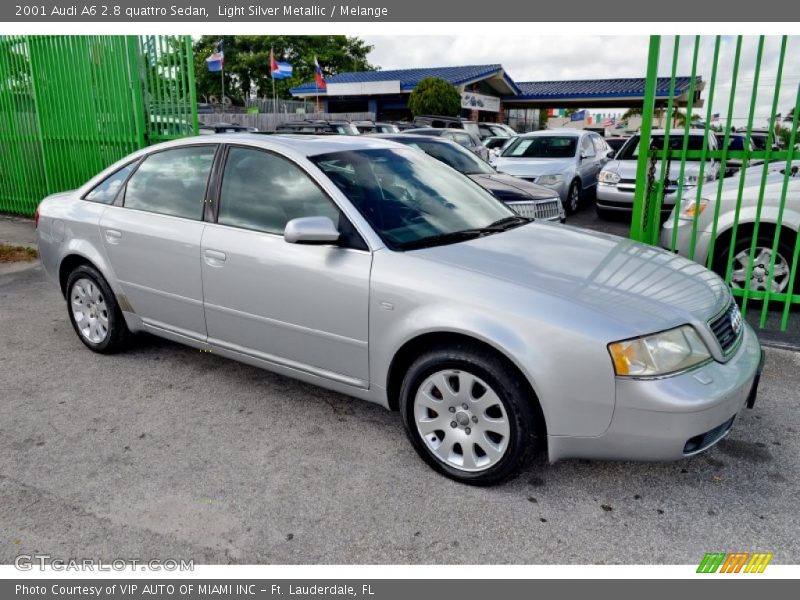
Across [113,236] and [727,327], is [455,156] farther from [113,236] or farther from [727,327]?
[727,327]

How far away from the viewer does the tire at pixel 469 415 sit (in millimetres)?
2830

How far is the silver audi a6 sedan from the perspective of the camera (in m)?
2.71

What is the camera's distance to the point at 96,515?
288cm

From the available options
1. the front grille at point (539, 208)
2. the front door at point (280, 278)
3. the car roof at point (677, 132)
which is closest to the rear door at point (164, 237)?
the front door at point (280, 278)

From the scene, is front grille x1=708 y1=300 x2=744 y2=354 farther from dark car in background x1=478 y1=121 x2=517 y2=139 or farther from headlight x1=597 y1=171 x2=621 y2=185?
dark car in background x1=478 y1=121 x2=517 y2=139

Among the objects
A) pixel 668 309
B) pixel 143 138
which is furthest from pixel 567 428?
pixel 143 138

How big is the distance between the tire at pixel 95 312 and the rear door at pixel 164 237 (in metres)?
0.24

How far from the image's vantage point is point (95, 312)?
184 inches

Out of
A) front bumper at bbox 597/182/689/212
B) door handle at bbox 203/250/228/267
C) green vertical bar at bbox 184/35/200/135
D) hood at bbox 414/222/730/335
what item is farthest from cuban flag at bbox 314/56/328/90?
hood at bbox 414/222/730/335

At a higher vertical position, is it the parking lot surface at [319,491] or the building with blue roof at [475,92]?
the building with blue roof at [475,92]

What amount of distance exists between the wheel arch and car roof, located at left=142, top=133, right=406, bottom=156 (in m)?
1.30

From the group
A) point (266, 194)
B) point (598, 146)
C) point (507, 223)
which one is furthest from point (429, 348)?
point (598, 146)

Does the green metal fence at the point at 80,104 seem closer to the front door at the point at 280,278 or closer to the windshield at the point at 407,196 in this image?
the front door at the point at 280,278

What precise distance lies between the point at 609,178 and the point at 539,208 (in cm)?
289
